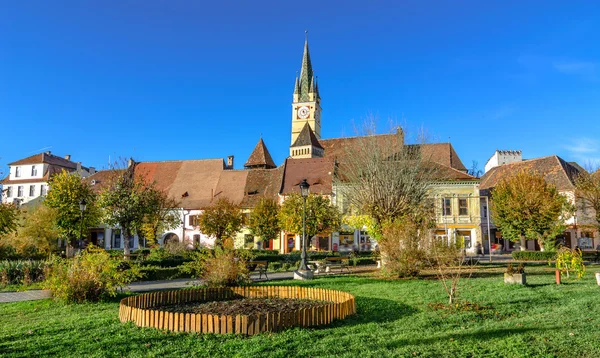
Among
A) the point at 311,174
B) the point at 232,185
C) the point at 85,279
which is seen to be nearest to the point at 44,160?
the point at 232,185

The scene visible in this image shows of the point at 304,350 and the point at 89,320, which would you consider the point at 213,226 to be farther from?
the point at 304,350

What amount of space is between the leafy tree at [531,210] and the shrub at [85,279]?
2828 centimetres

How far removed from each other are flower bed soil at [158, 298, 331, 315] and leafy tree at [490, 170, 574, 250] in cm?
2555

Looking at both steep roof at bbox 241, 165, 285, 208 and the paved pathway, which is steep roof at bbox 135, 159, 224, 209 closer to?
steep roof at bbox 241, 165, 285, 208

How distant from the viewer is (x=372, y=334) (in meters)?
7.91

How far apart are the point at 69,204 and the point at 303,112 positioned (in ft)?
239

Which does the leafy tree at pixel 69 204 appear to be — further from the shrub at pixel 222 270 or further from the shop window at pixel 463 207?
the shop window at pixel 463 207

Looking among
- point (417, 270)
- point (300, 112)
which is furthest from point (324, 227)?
point (300, 112)

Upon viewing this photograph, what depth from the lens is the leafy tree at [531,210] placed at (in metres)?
30.9

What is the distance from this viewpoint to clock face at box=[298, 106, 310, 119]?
98.7 metres

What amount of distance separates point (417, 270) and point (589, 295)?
6.41 meters

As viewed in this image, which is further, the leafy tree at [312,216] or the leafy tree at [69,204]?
the leafy tree at [312,216]

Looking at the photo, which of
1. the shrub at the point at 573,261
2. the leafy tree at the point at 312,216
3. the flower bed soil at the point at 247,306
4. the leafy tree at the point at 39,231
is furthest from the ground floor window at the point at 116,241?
the shrub at the point at 573,261

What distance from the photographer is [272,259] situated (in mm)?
28375
